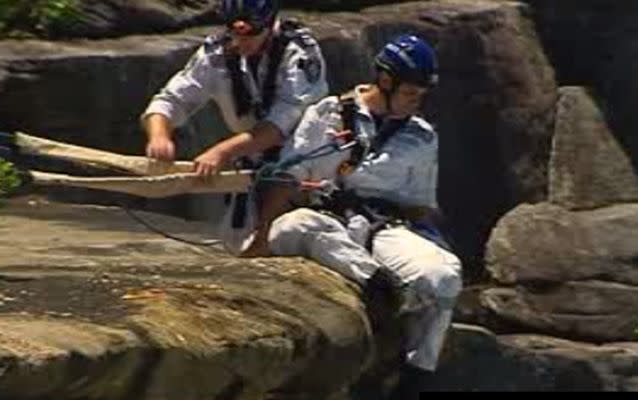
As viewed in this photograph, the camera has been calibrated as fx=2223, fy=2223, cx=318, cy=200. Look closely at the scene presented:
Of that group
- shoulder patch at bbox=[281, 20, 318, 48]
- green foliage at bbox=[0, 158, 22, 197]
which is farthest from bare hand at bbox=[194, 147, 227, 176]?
green foliage at bbox=[0, 158, 22, 197]

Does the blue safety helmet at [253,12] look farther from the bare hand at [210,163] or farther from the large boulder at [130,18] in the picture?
the large boulder at [130,18]

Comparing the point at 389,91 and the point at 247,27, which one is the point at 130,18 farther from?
the point at 389,91

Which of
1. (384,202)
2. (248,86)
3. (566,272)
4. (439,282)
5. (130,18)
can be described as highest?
(248,86)

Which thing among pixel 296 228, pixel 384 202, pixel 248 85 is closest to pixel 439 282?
pixel 384 202

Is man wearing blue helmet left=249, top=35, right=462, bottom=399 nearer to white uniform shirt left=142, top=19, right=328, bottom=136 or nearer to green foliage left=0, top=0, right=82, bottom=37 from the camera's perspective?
white uniform shirt left=142, top=19, right=328, bottom=136

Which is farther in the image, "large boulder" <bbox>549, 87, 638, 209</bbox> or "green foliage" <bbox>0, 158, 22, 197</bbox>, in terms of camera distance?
"large boulder" <bbox>549, 87, 638, 209</bbox>

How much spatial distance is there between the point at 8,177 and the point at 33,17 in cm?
214

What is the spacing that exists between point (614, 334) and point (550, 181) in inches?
60.0

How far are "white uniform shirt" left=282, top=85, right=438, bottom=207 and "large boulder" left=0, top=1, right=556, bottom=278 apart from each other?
98.2 inches

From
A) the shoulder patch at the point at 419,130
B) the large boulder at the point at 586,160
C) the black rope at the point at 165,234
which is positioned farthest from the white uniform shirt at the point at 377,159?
the large boulder at the point at 586,160

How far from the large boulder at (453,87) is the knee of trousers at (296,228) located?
250 cm

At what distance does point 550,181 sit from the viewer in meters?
12.6

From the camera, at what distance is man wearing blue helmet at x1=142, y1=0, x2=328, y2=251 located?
277 inches

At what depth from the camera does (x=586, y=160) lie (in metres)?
12.8
